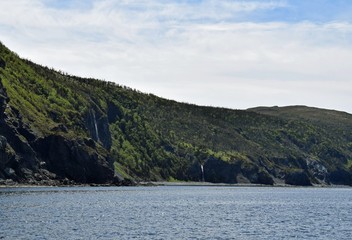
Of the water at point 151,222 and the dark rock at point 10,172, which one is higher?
the dark rock at point 10,172

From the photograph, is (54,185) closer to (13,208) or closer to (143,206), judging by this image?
(143,206)

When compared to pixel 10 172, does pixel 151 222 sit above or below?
below

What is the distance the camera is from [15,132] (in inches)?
7564

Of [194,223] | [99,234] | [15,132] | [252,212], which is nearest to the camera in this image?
[99,234]

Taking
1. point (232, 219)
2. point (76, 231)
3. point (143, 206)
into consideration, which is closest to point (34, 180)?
point (143, 206)

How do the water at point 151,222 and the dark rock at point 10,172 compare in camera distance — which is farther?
the dark rock at point 10,172

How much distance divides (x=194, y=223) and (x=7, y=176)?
322 ft

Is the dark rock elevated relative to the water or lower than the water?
elevated

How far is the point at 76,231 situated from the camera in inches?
3110

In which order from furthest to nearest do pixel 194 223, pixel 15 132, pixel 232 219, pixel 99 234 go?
pixel 15 132, pixel 232 219, pixel 194 223, pixel 99 234

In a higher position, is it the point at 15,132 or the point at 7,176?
the point at 15,132

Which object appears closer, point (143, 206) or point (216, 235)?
point (216, 235)

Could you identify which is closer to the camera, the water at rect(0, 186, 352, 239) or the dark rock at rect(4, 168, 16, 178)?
the water at rect(0, 186, 352, 239)

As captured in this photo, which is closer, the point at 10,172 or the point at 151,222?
the point at 151,222
